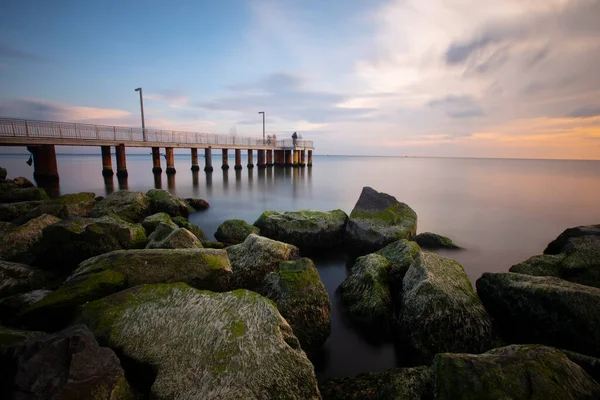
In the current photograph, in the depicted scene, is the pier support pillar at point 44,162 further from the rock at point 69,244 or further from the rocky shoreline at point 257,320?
the rock at point 69,244

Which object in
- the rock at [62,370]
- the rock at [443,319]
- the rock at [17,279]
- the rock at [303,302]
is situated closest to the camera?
the rock at [62,370]

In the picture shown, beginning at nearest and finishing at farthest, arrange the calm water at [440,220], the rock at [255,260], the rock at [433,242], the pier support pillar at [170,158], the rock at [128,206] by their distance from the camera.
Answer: the calm water at [440,220], the rock at [255,260], the rock at [433,242], the rock at [128,206], the pier support pillar at [170,158]

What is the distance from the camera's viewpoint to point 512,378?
299 centimetres

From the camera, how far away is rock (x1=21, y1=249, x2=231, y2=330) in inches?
160

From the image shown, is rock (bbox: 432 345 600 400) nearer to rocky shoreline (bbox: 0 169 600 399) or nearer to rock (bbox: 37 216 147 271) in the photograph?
rocky shoreline (bbox: 0 169 600 399)

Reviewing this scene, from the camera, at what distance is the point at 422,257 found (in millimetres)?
6199

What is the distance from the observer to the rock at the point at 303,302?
520cm

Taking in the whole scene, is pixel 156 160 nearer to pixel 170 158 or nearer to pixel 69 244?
pixel 170 158

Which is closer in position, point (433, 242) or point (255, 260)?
point (255, 260)

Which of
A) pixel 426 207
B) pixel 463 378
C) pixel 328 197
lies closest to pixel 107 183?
pixel 328 197

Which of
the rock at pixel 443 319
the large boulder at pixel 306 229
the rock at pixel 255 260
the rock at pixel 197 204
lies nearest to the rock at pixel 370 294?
the rock at pixel 443 319

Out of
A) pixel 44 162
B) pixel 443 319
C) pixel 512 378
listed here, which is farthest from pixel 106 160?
pixel 512 378

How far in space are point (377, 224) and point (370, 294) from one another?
465 centimetres

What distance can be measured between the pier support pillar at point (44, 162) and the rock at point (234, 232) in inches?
959
